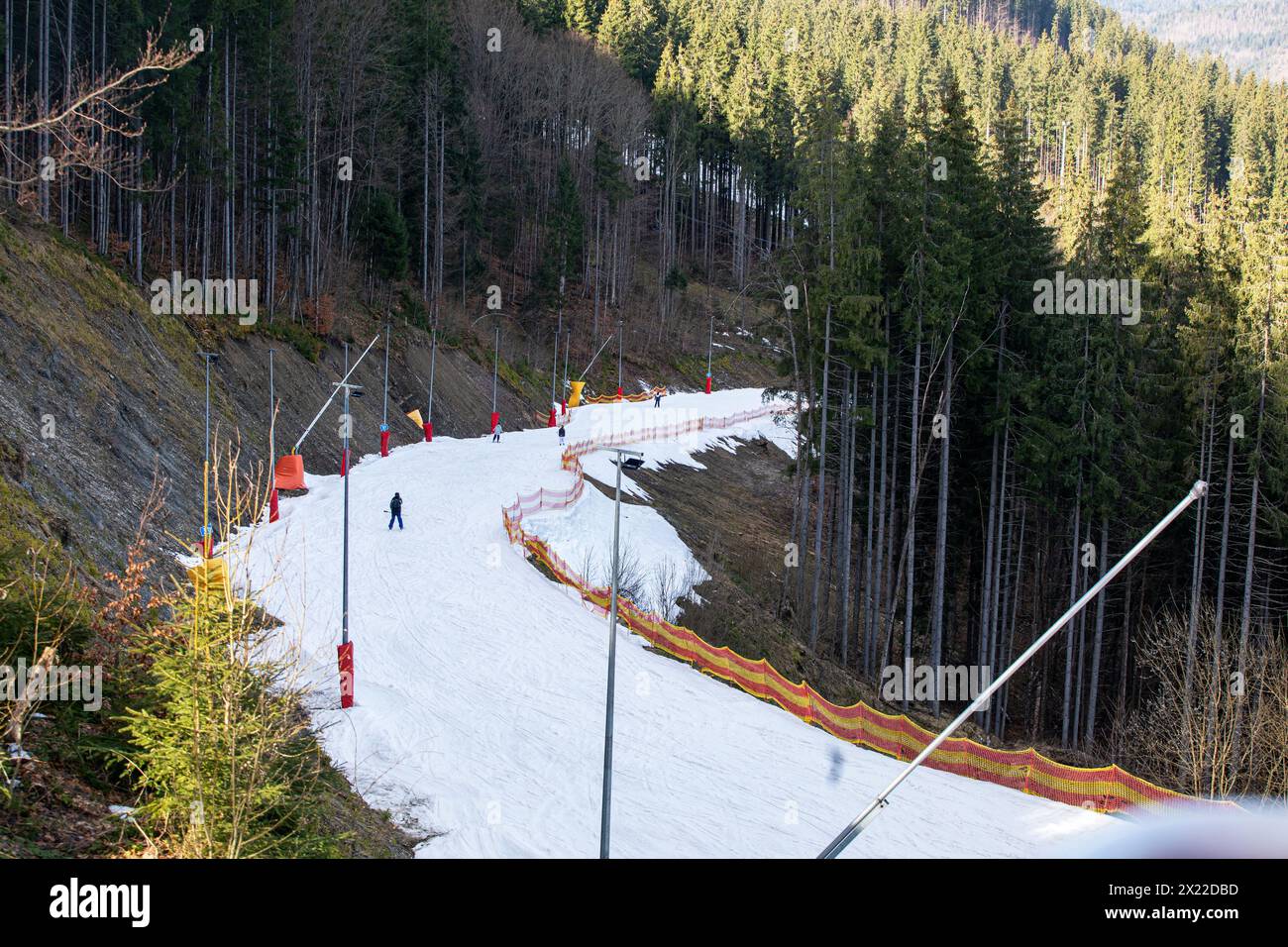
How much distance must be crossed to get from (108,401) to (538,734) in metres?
16.7

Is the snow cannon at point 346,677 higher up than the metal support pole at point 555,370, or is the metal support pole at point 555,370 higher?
the metal support pole at point 555,370

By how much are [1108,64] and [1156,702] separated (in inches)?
5559

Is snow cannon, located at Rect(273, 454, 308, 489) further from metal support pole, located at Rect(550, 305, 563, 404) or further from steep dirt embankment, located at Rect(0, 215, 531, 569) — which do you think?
metal support pole, located at Rect(550, 305, 563, 404)

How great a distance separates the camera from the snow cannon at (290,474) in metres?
35.6

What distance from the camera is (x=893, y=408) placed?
3612 cm

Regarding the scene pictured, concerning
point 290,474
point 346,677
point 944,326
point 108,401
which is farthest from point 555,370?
point 346,677

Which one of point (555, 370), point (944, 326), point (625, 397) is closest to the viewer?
point (944, 326)

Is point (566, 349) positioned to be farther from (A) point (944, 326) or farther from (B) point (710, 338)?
(A) point (944, 326)

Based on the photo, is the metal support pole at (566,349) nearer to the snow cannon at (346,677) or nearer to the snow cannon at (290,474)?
the snow cannon at (290,474)

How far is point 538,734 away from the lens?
22.2m

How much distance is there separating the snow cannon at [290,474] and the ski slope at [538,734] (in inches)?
35.4

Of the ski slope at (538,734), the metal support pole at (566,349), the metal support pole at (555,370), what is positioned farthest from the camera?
the metal support pole at (555,370)

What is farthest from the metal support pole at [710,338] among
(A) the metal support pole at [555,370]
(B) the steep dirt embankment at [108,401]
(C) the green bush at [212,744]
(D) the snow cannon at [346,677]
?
(C) the green bush at [212,744]
